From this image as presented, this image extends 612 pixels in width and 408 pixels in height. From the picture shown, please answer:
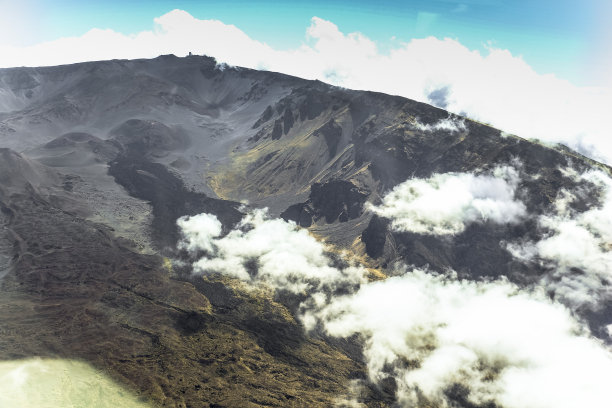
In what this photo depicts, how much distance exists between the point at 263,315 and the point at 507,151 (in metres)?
73.9

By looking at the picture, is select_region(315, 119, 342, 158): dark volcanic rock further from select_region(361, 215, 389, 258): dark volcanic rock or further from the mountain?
select_region(361, 215, 389, 258): dark volcanic rock

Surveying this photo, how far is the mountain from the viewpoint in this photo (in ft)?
160

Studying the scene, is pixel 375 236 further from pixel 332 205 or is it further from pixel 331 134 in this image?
pixel 331 134

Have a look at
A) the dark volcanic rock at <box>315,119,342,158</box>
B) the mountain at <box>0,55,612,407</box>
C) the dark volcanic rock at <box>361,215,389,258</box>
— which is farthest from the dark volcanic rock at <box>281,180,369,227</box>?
the dark volcanic rock at <box>315,119,342,158</box>

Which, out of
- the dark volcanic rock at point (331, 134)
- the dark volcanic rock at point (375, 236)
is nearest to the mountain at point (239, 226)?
the dark volcanic rock at point (375, 236)

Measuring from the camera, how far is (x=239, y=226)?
9088 cm

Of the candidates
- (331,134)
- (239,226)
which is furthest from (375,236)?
(331,134)

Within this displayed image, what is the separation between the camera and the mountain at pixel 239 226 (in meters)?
48.8

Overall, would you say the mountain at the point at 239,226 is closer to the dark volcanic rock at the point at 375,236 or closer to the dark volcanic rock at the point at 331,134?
the dark volcanic rock at the point at 375,236

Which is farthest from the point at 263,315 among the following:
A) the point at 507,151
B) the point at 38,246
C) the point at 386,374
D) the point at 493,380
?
the point at 507,151

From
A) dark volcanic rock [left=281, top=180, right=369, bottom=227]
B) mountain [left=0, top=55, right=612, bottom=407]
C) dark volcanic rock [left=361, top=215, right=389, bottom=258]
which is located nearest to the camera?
mountain [left=0, top=55, right=612, bottom=407]

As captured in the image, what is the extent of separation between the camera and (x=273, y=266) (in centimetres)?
7306

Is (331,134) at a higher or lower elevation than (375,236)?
higher

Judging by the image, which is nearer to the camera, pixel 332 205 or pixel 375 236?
pixel 375 236
